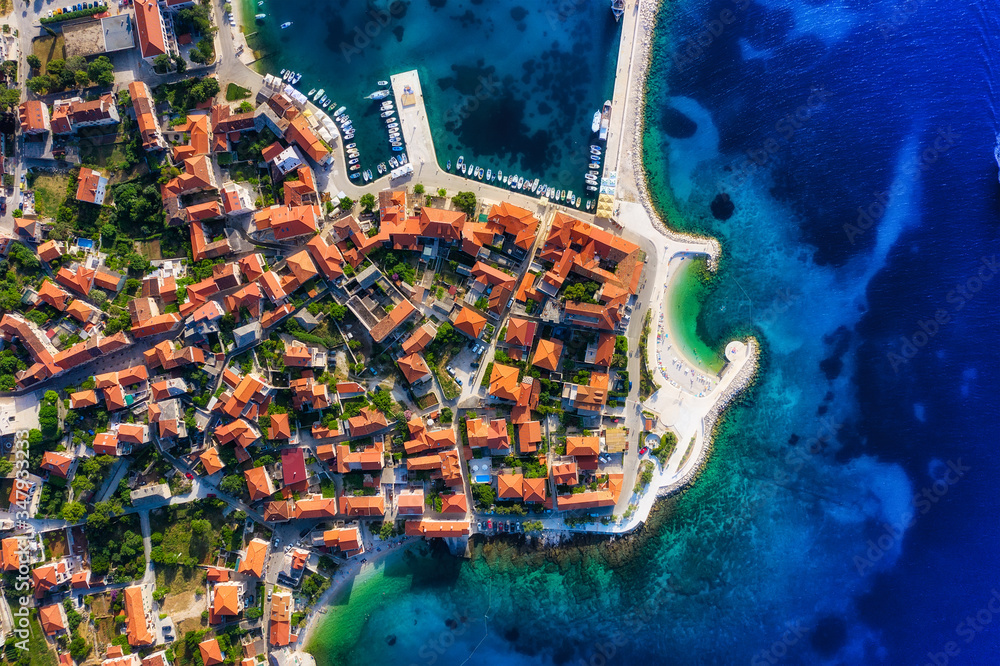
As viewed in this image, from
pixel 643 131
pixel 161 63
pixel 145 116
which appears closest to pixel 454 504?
pixel 643 131

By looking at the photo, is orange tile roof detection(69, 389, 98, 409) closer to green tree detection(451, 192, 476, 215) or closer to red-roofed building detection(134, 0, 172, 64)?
red-roofed building detection(134, 0, 172, 64)

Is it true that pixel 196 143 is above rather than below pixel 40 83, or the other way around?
below

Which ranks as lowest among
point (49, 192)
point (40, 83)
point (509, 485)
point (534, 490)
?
point (534, 490)

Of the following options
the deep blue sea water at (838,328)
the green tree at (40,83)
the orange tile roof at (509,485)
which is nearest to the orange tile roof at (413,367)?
the orange tile roof at (509,485)

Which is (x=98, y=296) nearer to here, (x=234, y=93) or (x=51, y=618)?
(x=234, y=93)

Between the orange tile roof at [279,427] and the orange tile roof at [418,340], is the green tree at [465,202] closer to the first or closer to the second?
the orange tile roof at [418,340]

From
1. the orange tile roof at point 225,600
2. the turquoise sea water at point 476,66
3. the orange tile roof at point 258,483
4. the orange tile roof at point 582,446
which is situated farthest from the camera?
the turquoise sea water at point 476,66

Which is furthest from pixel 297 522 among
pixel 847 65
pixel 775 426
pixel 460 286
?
pixel 847 65
